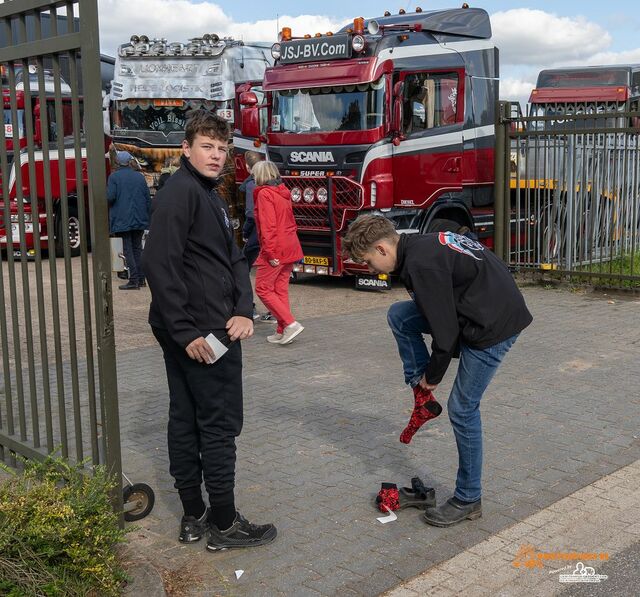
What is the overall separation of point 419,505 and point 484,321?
3.71 ft

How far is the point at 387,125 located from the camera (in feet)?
37.7

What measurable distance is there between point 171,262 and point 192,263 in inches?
5.6

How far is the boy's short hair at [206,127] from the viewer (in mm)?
3902

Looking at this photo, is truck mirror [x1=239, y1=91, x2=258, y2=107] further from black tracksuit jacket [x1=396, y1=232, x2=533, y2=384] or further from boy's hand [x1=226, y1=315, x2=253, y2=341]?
boy's hand [x1=226, y1=315, x2=253, y2=341]

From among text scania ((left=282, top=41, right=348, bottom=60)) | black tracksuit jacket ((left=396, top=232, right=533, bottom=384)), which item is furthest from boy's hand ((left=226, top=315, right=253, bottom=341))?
text scania ((left=282, top=41, right=348, bottom=60))

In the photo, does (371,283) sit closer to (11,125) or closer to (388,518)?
(388,518)

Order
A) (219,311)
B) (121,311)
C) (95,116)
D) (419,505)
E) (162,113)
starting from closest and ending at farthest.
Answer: (95,116), (219,311), (419,505), (121,311), (162,113)

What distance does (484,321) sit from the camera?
406cm

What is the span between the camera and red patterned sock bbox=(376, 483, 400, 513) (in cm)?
453

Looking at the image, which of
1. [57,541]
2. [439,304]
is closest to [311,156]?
[439,304]

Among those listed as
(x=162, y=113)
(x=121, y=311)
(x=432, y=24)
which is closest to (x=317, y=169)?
(x=432, y=24)

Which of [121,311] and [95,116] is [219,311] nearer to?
[95,116]

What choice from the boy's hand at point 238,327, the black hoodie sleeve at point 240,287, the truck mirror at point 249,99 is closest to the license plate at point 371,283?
the truck mirror at point 249,99

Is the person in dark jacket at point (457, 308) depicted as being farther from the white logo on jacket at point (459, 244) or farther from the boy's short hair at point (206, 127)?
the boy's short hair at point (206, 127)
